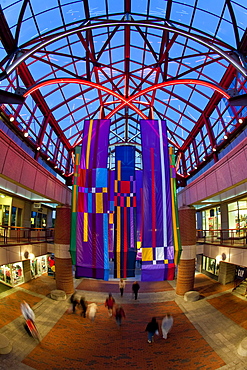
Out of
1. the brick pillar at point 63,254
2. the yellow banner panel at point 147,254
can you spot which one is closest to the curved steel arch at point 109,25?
the yellow banner panel at point 147,254

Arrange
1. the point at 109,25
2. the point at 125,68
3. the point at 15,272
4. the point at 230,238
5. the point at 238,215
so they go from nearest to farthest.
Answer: the point at 109,25, the point at 230,238, the point at 15,272, the point at 238,215, the point at 125,68

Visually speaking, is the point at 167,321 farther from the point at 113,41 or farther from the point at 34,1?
the point at 113,41

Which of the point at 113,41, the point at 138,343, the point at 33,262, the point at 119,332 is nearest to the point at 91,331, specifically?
the point at 119,332

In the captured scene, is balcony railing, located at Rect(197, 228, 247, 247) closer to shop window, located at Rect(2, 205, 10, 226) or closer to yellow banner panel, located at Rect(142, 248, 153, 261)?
yellow banner panel, located at Rect(142, 248, 153, 261)

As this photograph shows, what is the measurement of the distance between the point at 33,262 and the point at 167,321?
15.3 m

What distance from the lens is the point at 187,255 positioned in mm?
16578

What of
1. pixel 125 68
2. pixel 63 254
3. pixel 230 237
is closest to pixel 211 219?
pixel 230 237

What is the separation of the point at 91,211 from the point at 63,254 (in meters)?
9.55

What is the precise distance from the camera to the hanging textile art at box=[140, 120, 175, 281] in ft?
27.9

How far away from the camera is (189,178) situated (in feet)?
98.4

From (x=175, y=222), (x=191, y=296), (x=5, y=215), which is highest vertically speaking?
(x=5, y=215)

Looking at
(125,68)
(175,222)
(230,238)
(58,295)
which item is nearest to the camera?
(175,222)

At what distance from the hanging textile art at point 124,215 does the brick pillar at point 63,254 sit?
25.1ft

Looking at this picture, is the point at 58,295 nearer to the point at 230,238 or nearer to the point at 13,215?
the point at 13,215
